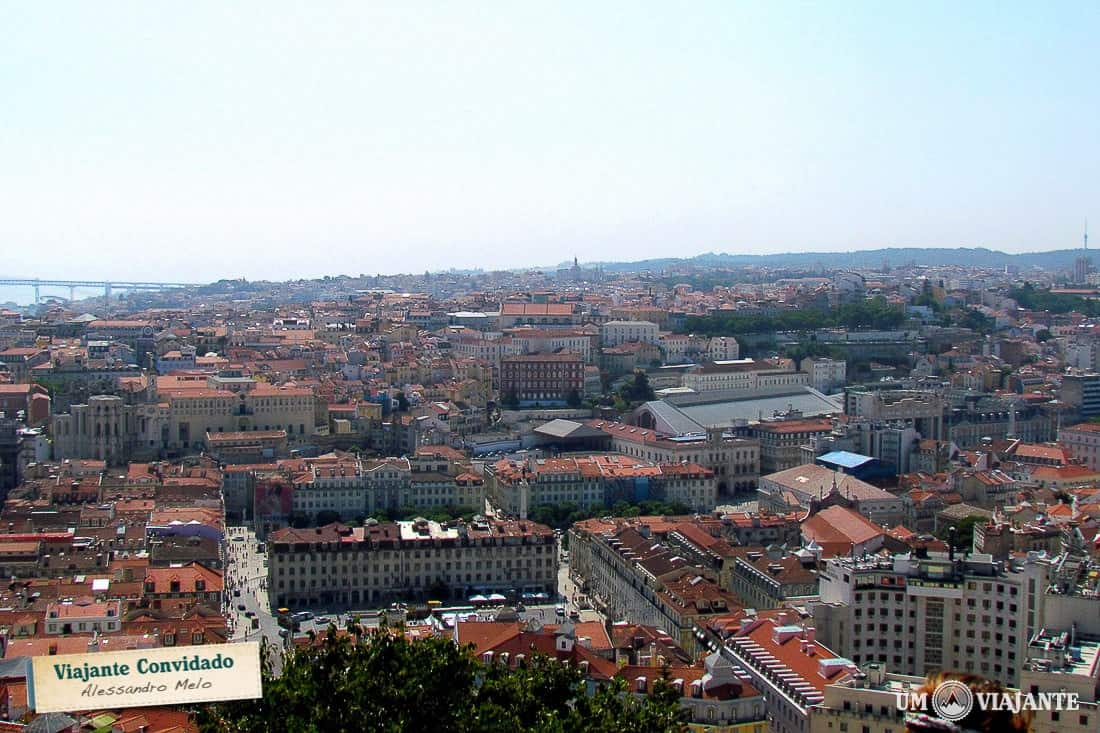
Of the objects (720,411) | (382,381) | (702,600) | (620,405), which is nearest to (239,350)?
(382,381)

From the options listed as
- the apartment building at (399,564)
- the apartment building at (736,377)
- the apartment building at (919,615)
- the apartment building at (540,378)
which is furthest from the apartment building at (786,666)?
the apartment building at (736,377)

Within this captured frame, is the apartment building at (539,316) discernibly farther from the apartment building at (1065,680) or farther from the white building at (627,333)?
the apartment building at (1065,680)

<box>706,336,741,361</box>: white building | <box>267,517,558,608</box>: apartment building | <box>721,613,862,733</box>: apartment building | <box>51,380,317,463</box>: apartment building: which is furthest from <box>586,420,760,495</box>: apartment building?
<box>721,613,862,733</box>: apartment building

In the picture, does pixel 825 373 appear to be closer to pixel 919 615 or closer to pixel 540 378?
pixel 540 378

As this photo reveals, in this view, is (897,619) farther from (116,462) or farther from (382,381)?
(382,381)

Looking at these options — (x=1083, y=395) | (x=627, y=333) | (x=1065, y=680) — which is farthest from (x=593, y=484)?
(x=627, y=333)
